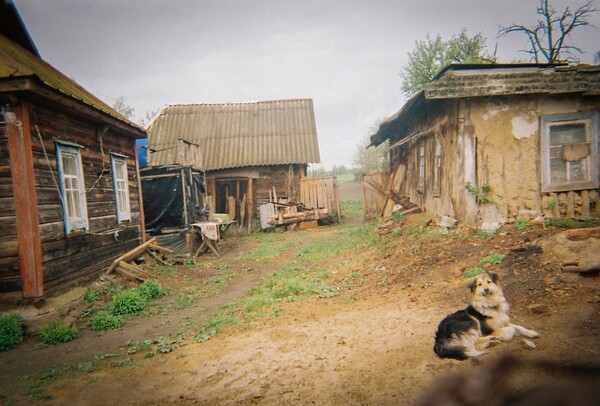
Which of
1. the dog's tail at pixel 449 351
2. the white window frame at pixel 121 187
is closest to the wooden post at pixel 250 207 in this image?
the white window frame at pixel 121 187

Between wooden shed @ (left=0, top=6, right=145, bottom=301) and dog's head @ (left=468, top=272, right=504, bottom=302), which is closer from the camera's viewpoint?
dog's head @ (left=468, top=272, right=504, bottom=302)

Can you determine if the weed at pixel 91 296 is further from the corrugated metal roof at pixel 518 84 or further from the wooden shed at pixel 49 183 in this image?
the corrugated metal roof at pixel 518 84

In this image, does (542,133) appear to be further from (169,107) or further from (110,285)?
(169,107)

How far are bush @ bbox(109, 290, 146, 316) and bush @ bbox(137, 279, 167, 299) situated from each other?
0.87 feet

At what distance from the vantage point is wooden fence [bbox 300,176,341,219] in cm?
1623

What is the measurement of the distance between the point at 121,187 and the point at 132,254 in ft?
6.23

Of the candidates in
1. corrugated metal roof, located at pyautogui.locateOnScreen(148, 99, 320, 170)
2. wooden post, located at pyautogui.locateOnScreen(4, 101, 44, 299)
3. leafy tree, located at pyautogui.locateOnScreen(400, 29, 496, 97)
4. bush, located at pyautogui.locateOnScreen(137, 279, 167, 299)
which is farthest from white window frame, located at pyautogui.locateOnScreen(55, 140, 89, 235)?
leafy tree, located at pyautogui.locateOnScreen(400, 29, 496, 97)

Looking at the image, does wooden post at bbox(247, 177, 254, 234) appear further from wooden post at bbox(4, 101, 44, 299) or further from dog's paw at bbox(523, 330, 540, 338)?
dog's paw at bbox(523, 330, 540, 338)

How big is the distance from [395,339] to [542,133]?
6.01 m

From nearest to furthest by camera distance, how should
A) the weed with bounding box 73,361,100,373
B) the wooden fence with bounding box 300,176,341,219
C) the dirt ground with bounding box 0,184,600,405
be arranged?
the dirt ground with bounding box 0,184,600,405, the weed with bounding box 73,361,100,373, the wooden fence with bounding box 300,176,341,219

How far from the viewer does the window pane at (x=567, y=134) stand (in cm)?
705

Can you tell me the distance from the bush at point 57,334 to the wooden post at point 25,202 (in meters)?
0.72

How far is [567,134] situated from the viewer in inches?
278

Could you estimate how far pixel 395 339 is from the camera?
3918 millimetres
